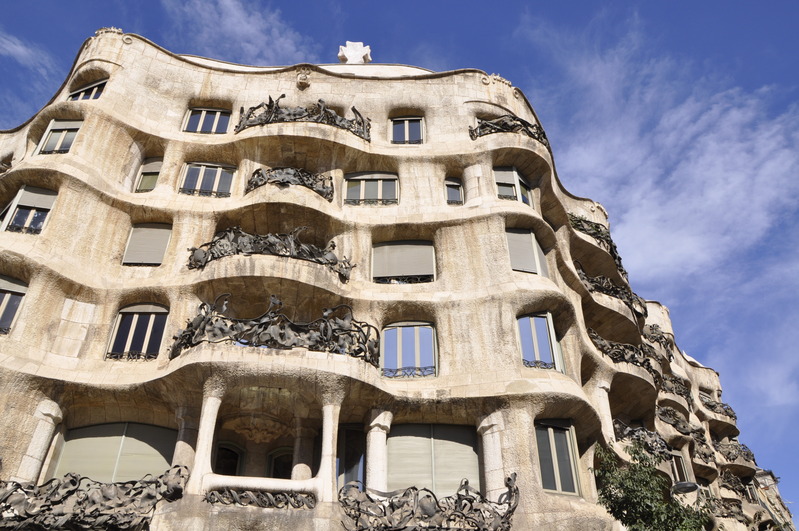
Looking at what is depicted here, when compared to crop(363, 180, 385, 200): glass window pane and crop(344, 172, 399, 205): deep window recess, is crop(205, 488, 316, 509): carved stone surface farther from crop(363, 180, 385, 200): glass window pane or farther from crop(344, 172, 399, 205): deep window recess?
crop(363, 180, 385, 200): glass window pane

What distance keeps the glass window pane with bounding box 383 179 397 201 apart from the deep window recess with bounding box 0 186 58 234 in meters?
10.2

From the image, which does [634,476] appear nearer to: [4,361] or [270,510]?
[270,510]

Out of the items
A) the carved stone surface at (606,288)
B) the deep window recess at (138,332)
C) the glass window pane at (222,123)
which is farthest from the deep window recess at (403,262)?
the glass window pane at (222,123)

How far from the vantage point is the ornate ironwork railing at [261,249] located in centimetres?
1914

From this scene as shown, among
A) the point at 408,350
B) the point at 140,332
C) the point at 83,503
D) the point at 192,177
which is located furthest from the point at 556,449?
the point at 192,177

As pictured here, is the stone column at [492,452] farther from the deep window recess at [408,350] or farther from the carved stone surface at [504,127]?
the carved stone surface at [504,127]

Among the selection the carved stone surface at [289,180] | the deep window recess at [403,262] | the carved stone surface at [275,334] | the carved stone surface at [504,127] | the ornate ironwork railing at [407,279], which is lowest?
the carved stone surface at [275,334]

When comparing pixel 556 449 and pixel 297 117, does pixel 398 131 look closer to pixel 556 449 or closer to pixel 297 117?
pixel 297 117

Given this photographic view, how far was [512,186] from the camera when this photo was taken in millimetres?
22750

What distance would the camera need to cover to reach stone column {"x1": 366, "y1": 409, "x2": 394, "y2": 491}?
16.5m

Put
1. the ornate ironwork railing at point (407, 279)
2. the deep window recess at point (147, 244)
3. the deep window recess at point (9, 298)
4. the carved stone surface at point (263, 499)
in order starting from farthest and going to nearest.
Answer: the ornate ironwork railing at point (407, 279), the deep window recess at point (147, 244), the deep window recess at point (9, 298), the carved stone surface at point (263, 499)

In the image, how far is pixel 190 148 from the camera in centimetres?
2288

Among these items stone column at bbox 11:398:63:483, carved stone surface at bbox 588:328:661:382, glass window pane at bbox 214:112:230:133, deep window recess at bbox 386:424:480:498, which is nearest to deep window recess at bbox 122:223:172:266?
glass window pane at bbox 214:112:230:133

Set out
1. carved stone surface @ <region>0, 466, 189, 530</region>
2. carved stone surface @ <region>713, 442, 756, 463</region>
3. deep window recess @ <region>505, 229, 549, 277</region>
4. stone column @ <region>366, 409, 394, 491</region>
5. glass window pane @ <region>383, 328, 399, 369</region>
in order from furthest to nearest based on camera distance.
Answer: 1. carved stone surface @ <region>713, 442, 756, 463</region>
2. deep window recess @ <region>505, 229, 549, 277</region>
3. glass window pane @ <region>383, 328, 399, 369</region>
4. stone column @ <region>366, 409, 394, 491</region>
5. carved stone surface @ <region>0, 466, 189, 530</region>
